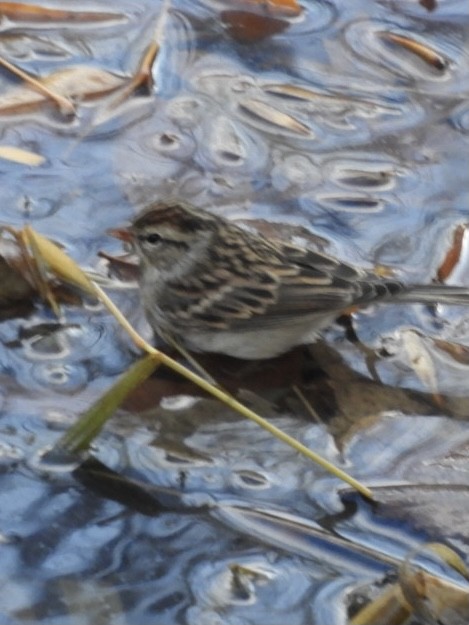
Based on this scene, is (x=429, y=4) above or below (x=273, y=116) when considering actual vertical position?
above

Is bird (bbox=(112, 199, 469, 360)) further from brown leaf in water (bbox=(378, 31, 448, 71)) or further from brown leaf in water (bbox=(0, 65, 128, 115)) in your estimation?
brown leaf in water (bbox=(378, 31, 448, 71))

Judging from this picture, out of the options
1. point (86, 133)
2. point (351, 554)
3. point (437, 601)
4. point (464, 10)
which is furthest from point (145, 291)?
point (464, 10)

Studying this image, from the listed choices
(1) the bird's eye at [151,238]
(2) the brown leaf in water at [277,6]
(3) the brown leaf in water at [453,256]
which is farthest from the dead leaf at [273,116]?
(1) the bird's eye at [151,238]

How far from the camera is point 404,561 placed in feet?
13.2

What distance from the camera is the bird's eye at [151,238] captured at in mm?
5238

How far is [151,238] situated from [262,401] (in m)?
0.77

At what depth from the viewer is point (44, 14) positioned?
21.4 ft

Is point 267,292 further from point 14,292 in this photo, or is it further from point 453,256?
point 14,292

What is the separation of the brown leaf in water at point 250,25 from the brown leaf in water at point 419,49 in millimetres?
457

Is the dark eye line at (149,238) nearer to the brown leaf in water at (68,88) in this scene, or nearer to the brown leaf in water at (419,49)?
the brown leaf in water at (68,88)

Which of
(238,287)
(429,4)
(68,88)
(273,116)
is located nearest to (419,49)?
(429,4)

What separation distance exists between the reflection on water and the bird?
148 millimetres

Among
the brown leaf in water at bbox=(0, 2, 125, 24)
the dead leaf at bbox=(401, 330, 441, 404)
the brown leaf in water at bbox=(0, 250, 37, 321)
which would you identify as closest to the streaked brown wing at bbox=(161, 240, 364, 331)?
the dead leaf at bbox=(401, 330, 441, 404)

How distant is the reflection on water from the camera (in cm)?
411
